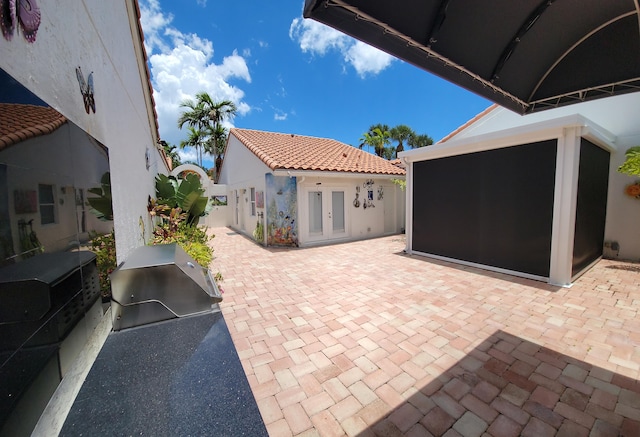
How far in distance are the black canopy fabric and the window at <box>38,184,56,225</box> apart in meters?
2.19

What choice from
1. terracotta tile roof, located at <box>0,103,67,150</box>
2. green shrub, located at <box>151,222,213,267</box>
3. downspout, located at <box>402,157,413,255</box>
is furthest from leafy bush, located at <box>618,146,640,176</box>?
green shrub, located at <box>151,222,213,267</box>

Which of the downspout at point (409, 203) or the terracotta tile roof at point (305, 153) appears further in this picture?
the terracotta tile roof at point (305, 153)

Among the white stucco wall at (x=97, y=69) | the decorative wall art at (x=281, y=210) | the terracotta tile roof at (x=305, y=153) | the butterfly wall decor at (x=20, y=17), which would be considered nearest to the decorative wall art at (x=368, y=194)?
the terracotta tile roof at (x=305, y=153)

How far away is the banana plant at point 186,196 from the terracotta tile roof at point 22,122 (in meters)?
6.51

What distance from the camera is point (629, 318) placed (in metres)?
4.55

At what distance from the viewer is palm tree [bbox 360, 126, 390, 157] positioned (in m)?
30.3

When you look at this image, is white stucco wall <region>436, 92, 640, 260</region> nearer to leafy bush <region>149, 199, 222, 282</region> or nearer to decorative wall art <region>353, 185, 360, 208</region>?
decorative wall art <region>353, 185, 360, 208</region>

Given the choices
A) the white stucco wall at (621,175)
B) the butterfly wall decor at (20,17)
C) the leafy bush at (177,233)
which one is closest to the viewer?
the butterfly wall decor at (20,17)

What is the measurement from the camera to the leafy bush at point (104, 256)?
2.20 meters

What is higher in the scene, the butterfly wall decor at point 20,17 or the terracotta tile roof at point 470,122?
the terracotta tile roof at point 470,122

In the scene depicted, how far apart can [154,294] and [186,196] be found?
606 cm

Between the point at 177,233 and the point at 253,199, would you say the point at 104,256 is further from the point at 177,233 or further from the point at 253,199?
the point at 253,199

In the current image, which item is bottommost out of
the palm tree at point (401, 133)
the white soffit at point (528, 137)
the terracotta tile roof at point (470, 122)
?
the white soffit at point (528, 137)

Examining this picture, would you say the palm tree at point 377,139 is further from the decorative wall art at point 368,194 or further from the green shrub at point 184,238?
the green shrub at point 184,238
